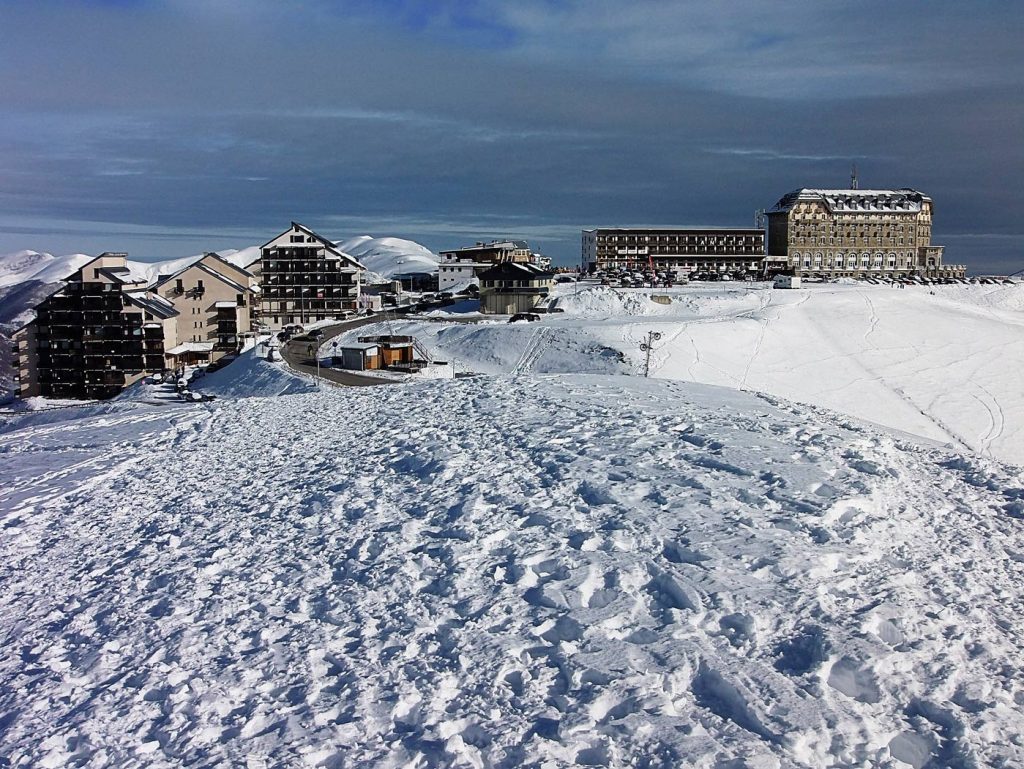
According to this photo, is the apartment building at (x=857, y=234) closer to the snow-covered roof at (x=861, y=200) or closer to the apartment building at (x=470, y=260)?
the snow-covered roof at (x=861, y=200)

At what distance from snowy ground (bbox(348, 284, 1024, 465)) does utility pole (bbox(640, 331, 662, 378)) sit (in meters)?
0.31

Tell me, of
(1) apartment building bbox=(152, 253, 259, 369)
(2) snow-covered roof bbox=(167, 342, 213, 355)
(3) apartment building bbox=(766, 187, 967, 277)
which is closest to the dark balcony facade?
(2) snow-covered roof bbox=(167, 342, 213, 355)

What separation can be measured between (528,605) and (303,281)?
207 feet

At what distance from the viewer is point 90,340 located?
50688 mm

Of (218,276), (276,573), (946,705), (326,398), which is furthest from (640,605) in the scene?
(218,276)

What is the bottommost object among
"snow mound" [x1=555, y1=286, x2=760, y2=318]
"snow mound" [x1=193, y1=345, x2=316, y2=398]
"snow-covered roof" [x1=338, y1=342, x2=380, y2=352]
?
"snow mound" [x1=193, y1=345, x2=316, y2=398]

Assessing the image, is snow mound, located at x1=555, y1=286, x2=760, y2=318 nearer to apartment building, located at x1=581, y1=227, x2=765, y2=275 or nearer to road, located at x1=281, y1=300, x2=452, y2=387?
road, located at x1=281, y1=300, x2=452, y2=387

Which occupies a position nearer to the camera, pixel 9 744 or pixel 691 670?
pixel 9 744

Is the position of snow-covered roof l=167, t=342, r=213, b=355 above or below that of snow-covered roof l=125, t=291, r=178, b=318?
below

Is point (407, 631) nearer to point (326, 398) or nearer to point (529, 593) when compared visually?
point (529, 593)

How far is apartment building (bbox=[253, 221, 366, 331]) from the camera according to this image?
6556cm

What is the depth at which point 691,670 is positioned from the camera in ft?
17.8

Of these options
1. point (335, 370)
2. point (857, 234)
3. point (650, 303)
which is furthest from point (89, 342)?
point (857, 234)

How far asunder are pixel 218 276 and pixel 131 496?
52886mm
